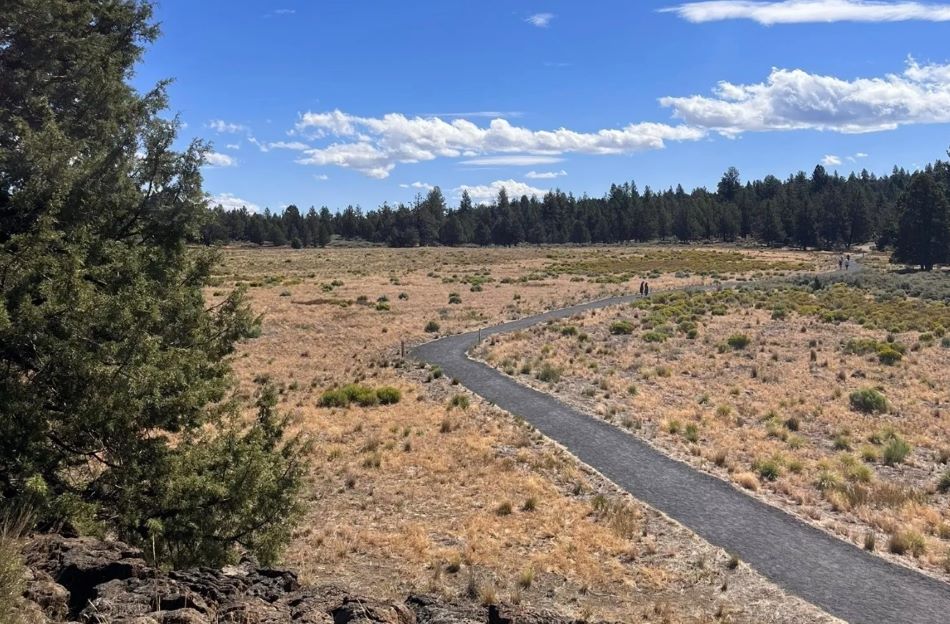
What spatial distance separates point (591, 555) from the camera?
13172 mm

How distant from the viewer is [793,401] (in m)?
25.3

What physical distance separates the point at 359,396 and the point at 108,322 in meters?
16.9

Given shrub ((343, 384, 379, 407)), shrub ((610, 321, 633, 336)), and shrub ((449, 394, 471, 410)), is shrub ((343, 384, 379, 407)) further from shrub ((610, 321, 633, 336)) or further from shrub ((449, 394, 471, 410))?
shrub ((610, 321, 633, 336))

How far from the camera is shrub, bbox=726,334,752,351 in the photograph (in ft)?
118

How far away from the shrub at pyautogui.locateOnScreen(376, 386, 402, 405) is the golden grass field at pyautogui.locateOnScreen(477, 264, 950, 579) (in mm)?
6094

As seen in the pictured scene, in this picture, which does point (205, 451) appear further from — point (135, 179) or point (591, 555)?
point (591, 555)

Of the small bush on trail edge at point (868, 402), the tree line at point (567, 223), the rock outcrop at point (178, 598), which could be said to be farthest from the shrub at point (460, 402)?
the tree line at point (567, 223)

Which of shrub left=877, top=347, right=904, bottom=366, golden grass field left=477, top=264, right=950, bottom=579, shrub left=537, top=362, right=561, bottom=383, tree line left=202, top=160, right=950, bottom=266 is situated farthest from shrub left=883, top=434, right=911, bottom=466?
tree line left=202, top=160, right=950, bottom=266

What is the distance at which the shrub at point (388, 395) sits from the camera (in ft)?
84.3

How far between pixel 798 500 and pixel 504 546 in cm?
739

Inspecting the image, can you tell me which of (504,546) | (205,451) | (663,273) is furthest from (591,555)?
(663,273)

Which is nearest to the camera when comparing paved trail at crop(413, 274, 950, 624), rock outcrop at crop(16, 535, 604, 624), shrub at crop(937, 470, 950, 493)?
rock outcrop at crop(16, 535, 604, 624)

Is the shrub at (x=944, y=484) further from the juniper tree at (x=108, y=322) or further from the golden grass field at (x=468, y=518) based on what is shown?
the juniper tree at (x=108, y=322)

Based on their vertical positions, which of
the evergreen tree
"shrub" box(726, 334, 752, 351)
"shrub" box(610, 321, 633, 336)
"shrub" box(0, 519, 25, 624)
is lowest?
"shrub" box(726, 334, 752, 351)
